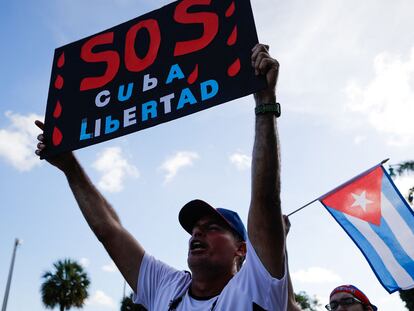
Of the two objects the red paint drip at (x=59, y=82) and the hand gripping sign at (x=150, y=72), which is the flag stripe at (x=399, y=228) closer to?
the hand gripping sign at (x=150, y=72)

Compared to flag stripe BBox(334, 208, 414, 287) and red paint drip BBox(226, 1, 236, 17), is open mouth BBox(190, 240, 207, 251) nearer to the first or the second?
red paint drip BBox(226, 1, 236, 17)

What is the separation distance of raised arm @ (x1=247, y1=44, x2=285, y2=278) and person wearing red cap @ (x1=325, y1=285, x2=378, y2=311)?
3.18 meters

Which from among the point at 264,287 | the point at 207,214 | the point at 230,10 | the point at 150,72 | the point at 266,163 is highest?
the point at 230,10

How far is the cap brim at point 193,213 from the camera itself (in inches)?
104

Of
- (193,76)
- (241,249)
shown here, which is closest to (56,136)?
(193,76)

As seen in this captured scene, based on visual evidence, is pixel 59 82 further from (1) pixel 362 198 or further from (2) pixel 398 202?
(2) pixel 398 202

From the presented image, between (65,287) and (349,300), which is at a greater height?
(65,287)

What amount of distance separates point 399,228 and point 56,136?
457 centimetres

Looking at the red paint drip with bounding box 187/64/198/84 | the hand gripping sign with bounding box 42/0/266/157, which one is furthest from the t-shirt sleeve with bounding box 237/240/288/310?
the red paint drip with bounding box 187/64/198/84

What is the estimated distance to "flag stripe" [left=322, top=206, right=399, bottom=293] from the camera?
5.39 meters

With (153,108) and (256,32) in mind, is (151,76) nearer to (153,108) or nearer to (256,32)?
(153,108)

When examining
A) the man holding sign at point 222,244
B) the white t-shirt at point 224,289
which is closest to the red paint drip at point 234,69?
the man holding sign at point 222,244

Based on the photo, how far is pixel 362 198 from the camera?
596cm

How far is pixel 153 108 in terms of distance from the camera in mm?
2533
